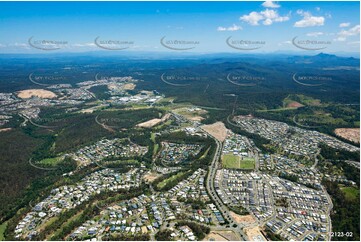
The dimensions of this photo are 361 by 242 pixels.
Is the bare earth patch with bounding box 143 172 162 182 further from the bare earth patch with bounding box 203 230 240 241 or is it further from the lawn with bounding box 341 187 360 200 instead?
the lawn with bounding box 341 187 360 200

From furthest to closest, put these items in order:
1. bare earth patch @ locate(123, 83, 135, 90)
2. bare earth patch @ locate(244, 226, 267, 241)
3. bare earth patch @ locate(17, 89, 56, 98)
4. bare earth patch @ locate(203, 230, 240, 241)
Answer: bare earth patch @ locate(123, 83, 135, 90)
bare earth patch @ locate(17, 89, 56, 98)
bare earth patch @ locate(244, 226, 267, 241)
bare earth patch @ locate(203, 230, 240, 241)

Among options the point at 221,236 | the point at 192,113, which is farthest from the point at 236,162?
the point at 192,113

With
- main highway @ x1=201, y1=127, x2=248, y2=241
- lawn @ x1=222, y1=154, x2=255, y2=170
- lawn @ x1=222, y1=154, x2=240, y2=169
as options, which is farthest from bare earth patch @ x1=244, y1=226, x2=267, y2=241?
lawn @ x1=222, y1=154, x2=240, y2=169

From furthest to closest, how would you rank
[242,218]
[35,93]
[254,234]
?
[35,93]
[242,218]
[254,234]

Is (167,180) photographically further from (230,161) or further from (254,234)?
(254,234)

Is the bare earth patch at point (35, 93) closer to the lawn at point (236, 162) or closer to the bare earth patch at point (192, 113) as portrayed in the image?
the bare earth patch at point (192, 113)

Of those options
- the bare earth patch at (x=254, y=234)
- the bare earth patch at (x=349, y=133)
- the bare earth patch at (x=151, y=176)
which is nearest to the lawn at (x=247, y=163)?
the bare earth patch at (x=151, y=176)

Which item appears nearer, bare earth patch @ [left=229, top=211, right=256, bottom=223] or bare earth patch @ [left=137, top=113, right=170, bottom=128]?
bare earth patch @ [left=229, top=211, right=256, bottom=223]
